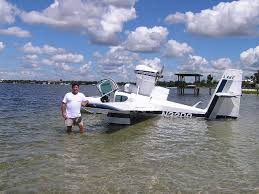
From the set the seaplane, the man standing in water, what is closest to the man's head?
the man standing in water

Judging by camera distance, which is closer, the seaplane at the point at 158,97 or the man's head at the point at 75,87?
the man's head at the point at 75,87

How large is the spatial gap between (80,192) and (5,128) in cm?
908

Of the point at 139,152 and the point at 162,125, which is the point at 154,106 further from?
the point at 139,152

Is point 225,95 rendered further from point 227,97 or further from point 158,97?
point 158,97

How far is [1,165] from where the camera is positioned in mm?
8195

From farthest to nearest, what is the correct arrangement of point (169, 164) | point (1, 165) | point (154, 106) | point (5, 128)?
point (154, 106) < point (5, 128) < point (169, 164) < point (1, 165)

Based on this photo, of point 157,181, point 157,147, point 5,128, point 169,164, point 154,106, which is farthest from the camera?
point 154,106

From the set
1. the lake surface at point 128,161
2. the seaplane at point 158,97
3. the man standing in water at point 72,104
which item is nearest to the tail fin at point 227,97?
the seaplane at point 158,97

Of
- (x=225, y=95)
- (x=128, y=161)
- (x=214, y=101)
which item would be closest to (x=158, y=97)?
(x=214, y=101)

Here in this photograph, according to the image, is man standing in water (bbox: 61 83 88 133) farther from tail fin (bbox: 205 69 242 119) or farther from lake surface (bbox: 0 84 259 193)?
tail fin (bbox: 205 69 242 119)

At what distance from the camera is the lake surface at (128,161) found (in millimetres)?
6914

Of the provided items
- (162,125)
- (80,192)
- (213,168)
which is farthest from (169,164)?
(162,125)

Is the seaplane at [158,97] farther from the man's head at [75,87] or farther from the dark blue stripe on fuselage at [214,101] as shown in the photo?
the man's head at [75,87]

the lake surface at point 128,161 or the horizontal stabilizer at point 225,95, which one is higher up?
the horizontal stabilizer at point 225,95
